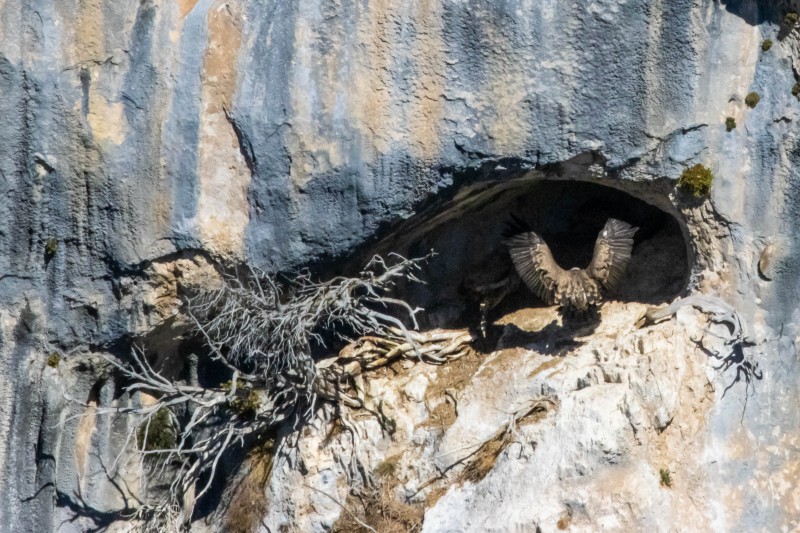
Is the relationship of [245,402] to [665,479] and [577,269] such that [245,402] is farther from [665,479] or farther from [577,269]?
[665,479]

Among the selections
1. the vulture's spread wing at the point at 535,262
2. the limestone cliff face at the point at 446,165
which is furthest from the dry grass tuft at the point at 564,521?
the vulture's spread wing at the point at 535,262

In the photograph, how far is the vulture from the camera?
11.0m

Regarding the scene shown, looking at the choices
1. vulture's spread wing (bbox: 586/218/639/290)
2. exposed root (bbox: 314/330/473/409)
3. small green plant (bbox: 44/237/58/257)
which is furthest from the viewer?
exposed root (bbox: 314/330/473/409)

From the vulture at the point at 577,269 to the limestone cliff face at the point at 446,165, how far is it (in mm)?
535

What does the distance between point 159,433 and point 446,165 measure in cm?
447

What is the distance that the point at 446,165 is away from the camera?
36.1 feet

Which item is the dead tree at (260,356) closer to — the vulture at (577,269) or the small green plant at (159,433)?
the small green plant at (159,433)

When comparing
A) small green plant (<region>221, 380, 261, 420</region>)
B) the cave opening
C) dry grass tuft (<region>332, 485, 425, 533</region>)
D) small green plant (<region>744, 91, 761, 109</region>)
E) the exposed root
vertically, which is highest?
small green plant (<region>744, 91, 761, 109</region>)

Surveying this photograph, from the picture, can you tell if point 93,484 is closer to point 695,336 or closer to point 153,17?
point 153,17

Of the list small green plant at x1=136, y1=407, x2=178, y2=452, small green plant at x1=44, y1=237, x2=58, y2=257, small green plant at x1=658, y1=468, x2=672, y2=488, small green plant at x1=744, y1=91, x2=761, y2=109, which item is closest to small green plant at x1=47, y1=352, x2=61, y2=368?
small green plant at x1=44, y1=237, x2=58, y2=257

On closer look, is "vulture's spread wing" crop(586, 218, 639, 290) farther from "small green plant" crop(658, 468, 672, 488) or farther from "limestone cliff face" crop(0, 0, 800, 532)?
"small green plant" crop(658, 468, 672, 488)

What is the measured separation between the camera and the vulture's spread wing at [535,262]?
1120 cm

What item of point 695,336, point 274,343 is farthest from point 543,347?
point 274,343

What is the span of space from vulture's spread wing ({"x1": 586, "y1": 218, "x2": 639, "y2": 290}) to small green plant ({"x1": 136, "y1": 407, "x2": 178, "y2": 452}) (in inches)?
196
